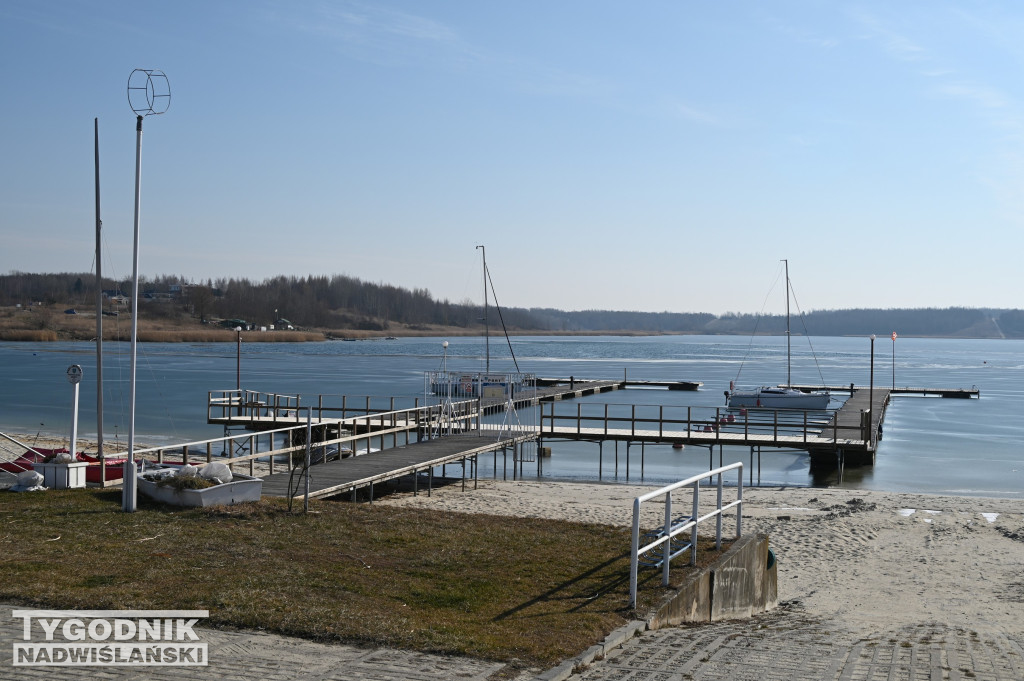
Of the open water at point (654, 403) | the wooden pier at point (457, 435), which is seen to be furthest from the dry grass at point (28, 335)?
the wooden pier at point (457, 435)

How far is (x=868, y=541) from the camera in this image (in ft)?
61.6

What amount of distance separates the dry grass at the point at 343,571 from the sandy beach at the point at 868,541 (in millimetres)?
3916

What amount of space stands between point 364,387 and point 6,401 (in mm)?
25277

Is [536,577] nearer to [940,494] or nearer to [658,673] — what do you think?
[658,673]

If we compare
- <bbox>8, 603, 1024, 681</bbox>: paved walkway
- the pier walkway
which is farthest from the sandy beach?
<bbox>8, 603, 1024, 681</bbox>: paved walkway

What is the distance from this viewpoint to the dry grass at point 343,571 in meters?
7.45

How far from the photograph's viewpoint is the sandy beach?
13219 mm

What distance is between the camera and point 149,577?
8672 millimetres

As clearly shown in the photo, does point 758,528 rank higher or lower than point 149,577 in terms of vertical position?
lower

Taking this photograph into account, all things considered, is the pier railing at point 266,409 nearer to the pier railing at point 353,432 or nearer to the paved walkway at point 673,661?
the pier railing at point 353,432

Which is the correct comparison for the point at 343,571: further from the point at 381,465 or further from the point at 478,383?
the point at 478,383

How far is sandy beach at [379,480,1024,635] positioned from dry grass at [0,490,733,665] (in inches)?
154

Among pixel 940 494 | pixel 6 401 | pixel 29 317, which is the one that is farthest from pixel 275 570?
pixel 29 317

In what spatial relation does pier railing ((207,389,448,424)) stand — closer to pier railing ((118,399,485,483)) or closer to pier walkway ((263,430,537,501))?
pier railing ((118,399,485,483))
